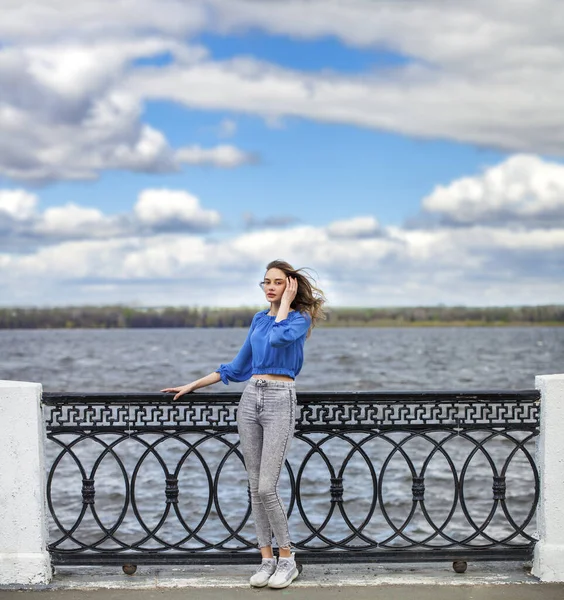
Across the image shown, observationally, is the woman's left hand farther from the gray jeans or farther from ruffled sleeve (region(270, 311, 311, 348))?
the gray jeans

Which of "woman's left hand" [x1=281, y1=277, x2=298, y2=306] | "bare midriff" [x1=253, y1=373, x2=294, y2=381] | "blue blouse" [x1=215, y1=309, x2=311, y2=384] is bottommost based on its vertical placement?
"bare midriff" [x1=253, y1=373, x2=294, y2=381]

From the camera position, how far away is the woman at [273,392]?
16.4 ft

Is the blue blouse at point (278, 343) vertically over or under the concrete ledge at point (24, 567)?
over

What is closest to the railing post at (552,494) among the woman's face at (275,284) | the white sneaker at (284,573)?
the white sneaker at (284,573)

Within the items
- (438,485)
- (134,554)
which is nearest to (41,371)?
(438,485)

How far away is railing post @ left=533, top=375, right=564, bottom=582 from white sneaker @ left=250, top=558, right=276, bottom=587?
5.97 feet

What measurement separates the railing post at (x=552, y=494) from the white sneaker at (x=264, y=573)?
182cm

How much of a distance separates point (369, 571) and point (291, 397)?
1.52 metres

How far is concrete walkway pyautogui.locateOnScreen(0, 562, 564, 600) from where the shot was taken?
512 centimetres

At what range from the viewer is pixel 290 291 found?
5078 millimetres

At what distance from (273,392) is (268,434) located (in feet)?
0.89

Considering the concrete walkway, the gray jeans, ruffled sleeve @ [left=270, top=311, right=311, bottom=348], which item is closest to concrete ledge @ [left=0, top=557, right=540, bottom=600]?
the concrete walkway

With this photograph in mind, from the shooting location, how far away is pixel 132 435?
18.2 ft

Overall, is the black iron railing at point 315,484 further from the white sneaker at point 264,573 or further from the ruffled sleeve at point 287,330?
the ruffled sleeve at point 287,330
